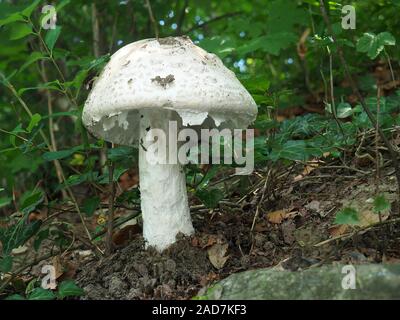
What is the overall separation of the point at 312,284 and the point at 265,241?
751 mm

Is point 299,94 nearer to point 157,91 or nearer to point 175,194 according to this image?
point 175,194

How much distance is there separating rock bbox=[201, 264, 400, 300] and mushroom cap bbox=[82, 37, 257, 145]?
2.74 ft

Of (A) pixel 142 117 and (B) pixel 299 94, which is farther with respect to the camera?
(B) pixel 299 94

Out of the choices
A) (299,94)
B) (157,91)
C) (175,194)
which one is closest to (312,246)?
(175,194)

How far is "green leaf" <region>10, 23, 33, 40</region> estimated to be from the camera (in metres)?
2.83

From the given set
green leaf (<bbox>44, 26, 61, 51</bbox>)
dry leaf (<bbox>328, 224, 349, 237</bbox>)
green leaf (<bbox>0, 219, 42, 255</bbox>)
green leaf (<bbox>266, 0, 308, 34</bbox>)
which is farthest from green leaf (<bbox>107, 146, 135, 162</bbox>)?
green leaf (<bbox>266, 0, 308, 34</bbox>)

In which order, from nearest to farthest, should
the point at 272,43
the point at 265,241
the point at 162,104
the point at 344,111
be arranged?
the point at 162,104, the point at 265,241, the point at 344,111, the point at 272,43

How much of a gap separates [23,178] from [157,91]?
444 centimetres

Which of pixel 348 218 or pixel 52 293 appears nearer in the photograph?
pixel 348 218

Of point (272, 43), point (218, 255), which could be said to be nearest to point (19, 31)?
point (218, 255)

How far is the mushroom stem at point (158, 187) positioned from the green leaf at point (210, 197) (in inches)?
7.3

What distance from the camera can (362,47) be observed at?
2.99 m

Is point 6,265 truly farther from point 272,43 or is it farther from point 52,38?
point 272,43

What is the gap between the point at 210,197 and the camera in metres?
2.97
